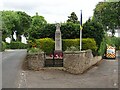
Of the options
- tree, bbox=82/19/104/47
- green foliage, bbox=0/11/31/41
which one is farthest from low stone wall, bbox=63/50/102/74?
green foliage, bbox=0/11/31/41

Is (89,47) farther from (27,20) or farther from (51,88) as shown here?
(27,20)

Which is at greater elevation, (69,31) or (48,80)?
(69,31)

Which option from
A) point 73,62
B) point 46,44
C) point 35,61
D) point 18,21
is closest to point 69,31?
point 46,44

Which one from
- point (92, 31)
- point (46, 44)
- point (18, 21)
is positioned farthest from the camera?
point (18, 21)

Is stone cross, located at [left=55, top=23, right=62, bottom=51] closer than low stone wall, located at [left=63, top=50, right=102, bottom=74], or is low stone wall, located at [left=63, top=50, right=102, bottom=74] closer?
Result: low stone wall, located at [left=63, top=50, right=102, bottom=74]

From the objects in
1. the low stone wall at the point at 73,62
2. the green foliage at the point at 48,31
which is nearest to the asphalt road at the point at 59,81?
the low stone wall at the point at 73,62

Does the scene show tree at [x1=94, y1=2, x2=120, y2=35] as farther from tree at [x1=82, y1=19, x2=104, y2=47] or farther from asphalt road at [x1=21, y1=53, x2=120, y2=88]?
asphalt road at [x1=21, y1=53, x2=120, y2=88]

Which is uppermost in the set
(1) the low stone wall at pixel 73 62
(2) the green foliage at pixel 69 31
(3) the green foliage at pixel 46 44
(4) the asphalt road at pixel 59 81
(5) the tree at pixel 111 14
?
(5) the tree at pixel 111 14

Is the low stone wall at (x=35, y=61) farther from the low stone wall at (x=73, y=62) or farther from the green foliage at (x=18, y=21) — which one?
the green foliage at (x=18, y=21)

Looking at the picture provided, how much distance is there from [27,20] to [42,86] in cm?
8767

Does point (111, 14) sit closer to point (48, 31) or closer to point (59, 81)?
point (48, 31)

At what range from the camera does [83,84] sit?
718 inches

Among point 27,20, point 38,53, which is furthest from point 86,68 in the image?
point 27,20

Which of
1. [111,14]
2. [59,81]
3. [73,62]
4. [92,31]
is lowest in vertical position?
[59,81]
